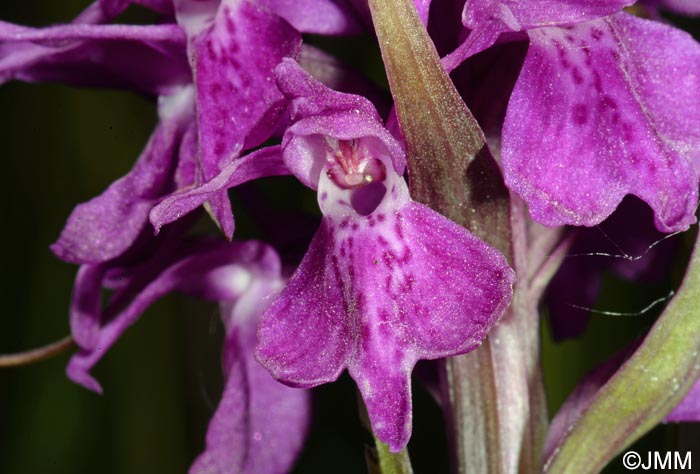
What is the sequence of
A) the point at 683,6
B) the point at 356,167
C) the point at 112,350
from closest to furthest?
1. the point at 356,167
2. the point at 683,6
3. the point at 112,350

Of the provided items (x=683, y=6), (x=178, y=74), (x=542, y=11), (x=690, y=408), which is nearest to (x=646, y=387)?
(x=690, y=408)

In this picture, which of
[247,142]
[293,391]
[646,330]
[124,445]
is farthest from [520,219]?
[124,445]

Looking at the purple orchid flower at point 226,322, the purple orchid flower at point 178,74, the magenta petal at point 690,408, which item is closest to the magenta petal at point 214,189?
the purple orchid flower at point 178,74

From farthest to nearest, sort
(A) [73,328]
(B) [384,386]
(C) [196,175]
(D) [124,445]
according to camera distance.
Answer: (D) [124,445]
(A) [73,328]
(C) [196,175]
(B) [384,386]

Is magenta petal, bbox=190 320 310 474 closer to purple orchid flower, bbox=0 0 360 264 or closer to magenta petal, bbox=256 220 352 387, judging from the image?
purple orchid flower, bbox=0 0 360 264

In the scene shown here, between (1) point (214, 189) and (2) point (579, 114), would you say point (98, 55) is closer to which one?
(1) point (214, 189)

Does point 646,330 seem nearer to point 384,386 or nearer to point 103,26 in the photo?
point 384,386

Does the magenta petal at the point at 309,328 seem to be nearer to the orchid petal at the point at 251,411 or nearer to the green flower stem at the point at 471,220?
the green flower stem at the point at 471,220
